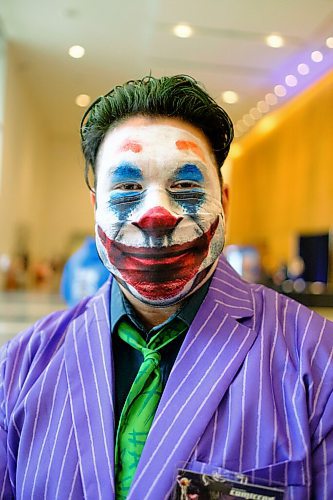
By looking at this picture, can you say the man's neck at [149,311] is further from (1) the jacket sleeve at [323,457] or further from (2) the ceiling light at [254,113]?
(2) the ceiling light at [254,113]

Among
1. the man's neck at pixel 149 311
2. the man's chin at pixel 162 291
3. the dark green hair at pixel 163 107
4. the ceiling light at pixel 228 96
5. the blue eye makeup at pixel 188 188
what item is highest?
the ceiling light at pixel 228 96

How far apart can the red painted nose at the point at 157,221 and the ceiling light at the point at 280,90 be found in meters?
5.81

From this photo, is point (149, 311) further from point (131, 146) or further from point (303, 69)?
point (303, 69)

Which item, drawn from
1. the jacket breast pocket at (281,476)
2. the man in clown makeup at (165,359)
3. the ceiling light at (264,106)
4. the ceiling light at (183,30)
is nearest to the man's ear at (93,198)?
the man in clown makeup at (165,359)

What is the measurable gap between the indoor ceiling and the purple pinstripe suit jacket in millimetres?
3431

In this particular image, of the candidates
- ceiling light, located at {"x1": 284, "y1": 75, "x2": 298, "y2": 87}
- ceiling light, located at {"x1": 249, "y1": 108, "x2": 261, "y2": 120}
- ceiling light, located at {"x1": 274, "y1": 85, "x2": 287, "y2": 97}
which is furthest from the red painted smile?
ceiling light, located at {"x1": 274, "y1": 85, "x2": 287, "y2": 97}

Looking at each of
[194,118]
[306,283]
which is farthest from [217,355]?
[306,283]

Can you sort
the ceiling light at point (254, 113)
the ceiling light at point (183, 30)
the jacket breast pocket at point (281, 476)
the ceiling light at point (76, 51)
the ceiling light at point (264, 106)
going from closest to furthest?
the jacket breast pocket at point (281, 476) → the ceiling light at point (254, 113) → the ceiling light at point (76, 51) → the ceiling light at point (183, 30) → the ceiling light at point (264, 106)

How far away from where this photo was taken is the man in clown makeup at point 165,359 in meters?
0.91

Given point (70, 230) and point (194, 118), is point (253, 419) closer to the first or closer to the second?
point (194, 118)

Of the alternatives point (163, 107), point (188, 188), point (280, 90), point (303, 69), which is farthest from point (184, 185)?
point (280, 90)

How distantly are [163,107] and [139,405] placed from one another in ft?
1.58

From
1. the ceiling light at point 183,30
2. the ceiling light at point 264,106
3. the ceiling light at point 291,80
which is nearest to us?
the ceiling light at point 183,30

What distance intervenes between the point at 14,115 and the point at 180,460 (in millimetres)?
7471
